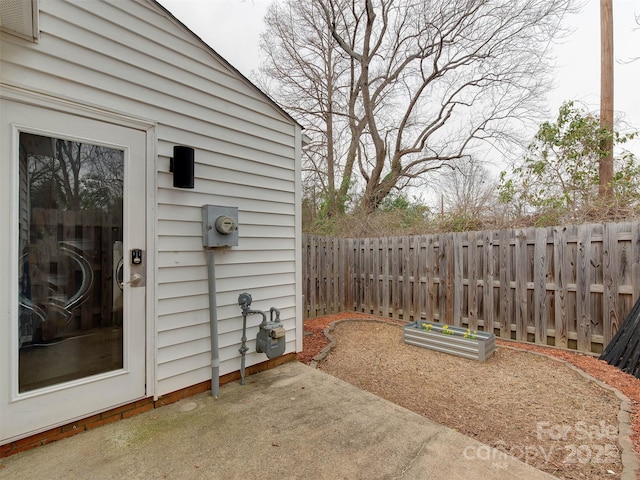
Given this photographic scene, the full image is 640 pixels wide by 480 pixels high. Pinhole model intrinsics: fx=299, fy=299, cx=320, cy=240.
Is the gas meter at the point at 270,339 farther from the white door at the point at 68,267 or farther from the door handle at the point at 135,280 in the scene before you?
the door handle at the point at 135,280

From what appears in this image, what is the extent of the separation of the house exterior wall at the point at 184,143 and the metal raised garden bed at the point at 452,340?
5.95 ft

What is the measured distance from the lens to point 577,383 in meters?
2.86

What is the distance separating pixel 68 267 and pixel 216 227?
0.98m

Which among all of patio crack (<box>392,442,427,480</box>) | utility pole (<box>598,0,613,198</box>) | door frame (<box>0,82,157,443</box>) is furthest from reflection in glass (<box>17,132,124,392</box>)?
utility pole (<box>598,0,613,198</box>)

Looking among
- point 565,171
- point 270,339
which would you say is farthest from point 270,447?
point 565,171

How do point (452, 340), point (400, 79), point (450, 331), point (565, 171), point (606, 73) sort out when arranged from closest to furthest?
point (452, 340) < point (450, 331) < point (606, 73) < point (565, 171) < point (400, 79)

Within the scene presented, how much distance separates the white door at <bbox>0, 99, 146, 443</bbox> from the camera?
1.68m

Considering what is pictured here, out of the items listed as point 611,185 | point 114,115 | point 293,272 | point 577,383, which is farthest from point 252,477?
point 611,185

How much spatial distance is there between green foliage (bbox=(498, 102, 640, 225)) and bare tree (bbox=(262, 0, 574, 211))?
3996 millimetres

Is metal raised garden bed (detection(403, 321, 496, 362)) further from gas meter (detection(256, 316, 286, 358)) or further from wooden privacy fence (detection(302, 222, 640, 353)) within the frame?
gas meter (detection(256, 316, 286, 358))

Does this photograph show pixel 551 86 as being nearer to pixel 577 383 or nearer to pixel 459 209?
pixel 459 209

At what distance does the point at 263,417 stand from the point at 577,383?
9.73 feet

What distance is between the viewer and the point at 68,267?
1.91m

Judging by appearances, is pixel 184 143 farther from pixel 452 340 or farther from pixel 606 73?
pixel 606 73
